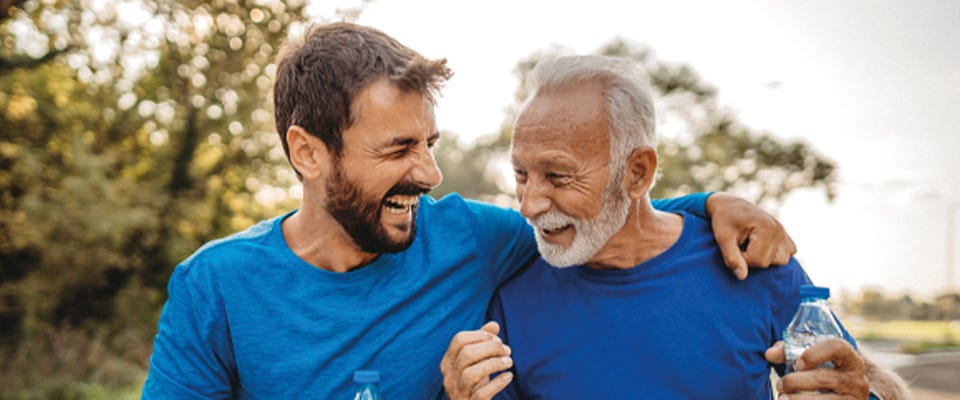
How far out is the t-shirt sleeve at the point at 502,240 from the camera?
2.75m

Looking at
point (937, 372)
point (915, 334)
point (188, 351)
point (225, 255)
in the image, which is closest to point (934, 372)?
point (937, 372)

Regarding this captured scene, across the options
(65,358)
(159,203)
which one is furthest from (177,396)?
(159,203)

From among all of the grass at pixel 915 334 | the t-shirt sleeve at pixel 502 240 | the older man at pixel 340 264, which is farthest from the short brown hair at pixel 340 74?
the grass at pixel 915 334

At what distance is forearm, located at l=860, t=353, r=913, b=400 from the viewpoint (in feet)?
7.24

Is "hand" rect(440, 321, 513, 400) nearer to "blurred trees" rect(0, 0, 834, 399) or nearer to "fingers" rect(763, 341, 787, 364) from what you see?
"fingers" rect(763, 341, 787, 364)

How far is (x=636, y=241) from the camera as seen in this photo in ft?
8.48

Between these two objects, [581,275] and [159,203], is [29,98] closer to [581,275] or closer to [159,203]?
[159,203]

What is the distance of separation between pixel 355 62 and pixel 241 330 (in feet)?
3.06

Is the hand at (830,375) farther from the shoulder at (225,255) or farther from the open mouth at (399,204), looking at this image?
the shoulder at (225,255)

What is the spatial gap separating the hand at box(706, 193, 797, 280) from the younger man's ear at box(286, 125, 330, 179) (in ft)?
4.42

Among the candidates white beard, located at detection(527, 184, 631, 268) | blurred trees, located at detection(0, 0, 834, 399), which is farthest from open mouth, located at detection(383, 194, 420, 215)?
blurred trees, located at detection(0, 0, 834, 399)

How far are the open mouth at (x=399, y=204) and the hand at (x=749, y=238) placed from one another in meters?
1.04

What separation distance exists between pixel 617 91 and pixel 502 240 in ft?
2.26

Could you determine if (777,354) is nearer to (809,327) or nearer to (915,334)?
(809,327)
